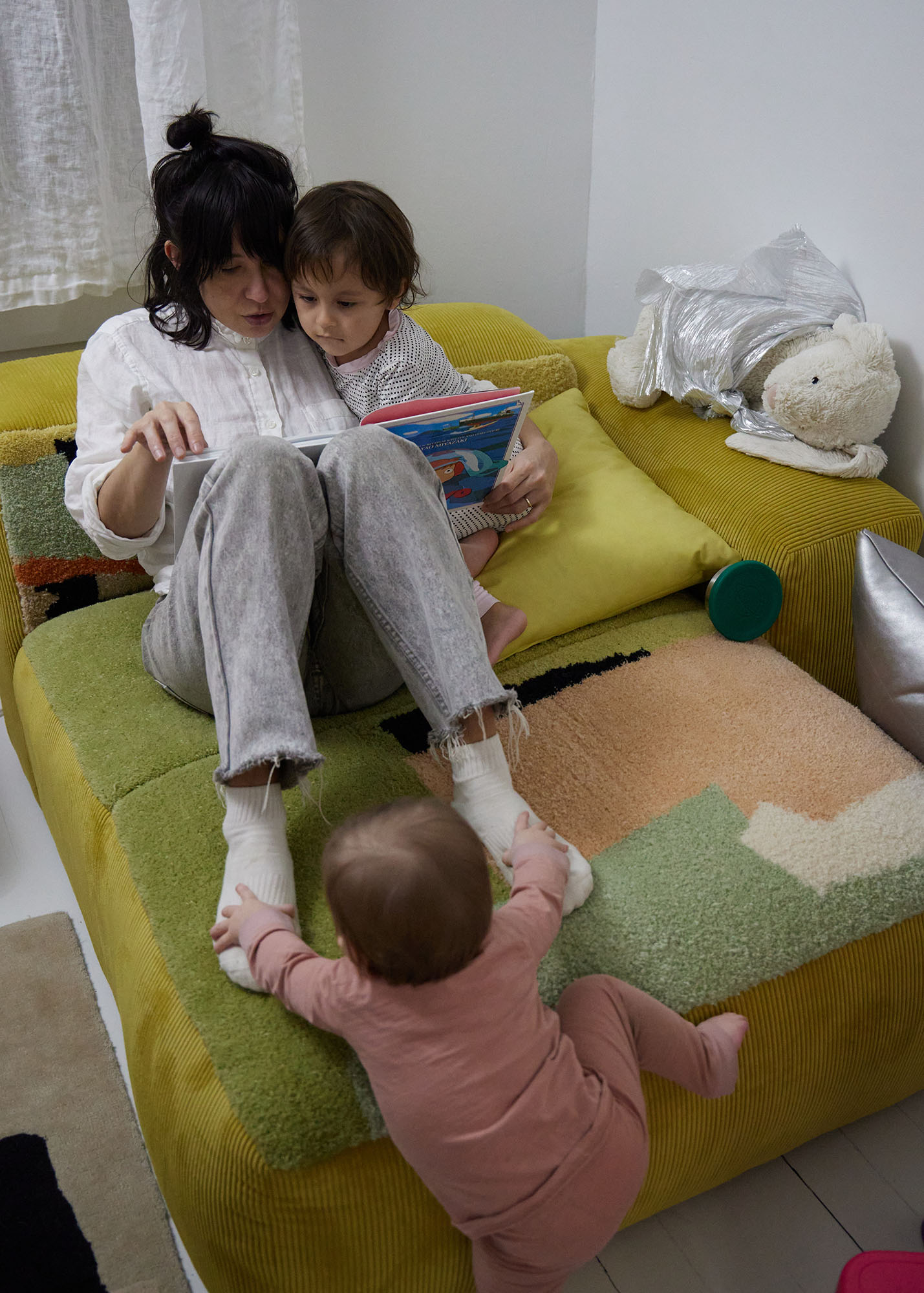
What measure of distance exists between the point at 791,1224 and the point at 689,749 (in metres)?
A: 0.52

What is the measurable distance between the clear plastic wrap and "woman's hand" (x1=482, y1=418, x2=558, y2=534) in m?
0.30

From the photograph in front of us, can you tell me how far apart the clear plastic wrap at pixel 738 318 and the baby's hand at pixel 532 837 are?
841mm

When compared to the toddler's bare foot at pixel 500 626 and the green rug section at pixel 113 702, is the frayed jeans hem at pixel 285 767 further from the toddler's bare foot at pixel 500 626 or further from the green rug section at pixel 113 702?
the toddler's bare foot at pixel 500 626

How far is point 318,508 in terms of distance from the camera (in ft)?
3.40

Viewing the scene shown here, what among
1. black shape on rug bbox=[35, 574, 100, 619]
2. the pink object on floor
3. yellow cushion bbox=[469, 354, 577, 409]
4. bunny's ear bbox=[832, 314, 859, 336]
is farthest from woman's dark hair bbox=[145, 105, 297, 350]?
the pink object on floor

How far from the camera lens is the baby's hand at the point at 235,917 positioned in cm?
90

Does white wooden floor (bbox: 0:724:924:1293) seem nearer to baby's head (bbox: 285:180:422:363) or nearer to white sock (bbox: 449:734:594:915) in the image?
white sock (bbox: 449:734:594:915)

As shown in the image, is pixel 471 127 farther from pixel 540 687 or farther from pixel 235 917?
pixel 235 917

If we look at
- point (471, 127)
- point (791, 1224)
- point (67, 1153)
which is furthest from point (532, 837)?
point (471, 127)

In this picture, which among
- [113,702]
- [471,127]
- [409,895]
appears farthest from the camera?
[471,127]

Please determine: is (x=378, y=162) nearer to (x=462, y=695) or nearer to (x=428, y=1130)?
(x=462, y=695)

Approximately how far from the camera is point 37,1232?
104 cm

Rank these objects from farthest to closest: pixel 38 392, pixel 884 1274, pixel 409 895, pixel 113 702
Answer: pixel 38 392 → pixel 113 702 → pixel 884 1274 → pixel 409 895

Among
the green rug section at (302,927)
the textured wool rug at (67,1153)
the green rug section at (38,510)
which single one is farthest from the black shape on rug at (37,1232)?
the green rug section at (38,510)
